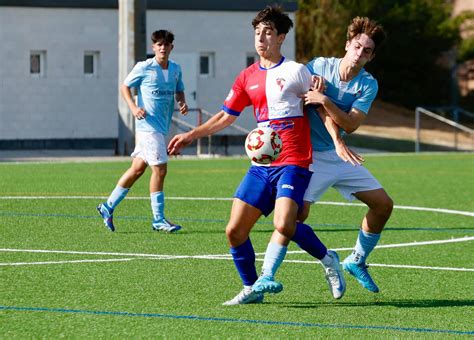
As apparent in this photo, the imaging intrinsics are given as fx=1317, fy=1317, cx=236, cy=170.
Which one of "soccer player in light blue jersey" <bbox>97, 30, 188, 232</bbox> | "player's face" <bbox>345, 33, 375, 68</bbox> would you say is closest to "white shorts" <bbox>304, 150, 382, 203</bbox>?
"player's face" <bbox>345, 33, 375, 68</bbox>

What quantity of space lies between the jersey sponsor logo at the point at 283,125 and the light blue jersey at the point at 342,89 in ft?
0.96

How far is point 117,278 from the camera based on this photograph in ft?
34.8

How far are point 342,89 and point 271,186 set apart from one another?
3.05ft

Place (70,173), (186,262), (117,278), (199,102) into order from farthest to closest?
(199,102) < (70,173) < (186,262) < (117,278)

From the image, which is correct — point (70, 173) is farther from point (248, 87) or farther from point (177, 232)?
point (248, 87)

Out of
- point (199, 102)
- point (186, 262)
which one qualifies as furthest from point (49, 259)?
point (199, 102)

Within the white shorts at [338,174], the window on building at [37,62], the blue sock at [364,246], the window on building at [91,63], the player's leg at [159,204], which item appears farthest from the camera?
the window on building at [91,63]

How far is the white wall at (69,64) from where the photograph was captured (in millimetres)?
35438

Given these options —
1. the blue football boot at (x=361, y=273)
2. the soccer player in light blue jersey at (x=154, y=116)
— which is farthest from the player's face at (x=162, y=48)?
the blue football boot at (x=361, y=273)

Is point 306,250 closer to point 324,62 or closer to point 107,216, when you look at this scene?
point 324,62

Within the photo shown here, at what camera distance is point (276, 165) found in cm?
937

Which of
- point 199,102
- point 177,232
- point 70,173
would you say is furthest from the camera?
point 199,102

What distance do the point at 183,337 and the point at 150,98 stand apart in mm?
7597

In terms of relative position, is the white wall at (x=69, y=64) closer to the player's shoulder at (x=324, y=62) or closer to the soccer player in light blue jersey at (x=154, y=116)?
the soccer player in light blue jersey at (x=154, y=116)
